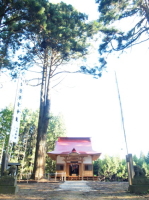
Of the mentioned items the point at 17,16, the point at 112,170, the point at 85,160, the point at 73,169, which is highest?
the point at 17,16

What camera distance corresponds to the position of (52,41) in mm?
10344

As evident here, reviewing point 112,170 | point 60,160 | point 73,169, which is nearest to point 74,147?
point 60,160

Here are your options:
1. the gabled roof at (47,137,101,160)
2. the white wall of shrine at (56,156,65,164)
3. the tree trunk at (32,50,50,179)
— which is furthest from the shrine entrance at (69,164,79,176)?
the tree trunk at (32,50,50,179)

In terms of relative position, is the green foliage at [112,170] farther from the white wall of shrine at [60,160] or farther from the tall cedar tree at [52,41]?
the tall cedar tree at [52,41]

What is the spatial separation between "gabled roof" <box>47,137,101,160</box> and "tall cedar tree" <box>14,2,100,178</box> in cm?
427

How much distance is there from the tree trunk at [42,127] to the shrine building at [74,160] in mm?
3855

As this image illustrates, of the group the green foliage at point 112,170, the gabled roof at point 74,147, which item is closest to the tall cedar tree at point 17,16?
the gabled roof at point 74,147

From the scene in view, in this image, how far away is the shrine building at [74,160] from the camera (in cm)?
1413

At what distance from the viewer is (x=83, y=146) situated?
16.1 metres

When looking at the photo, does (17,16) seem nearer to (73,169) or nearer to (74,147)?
(74,147)

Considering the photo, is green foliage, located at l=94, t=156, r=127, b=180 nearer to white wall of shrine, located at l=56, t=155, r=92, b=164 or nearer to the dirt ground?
white wall of shrine, located at l=56, t=155, r=92, b=164

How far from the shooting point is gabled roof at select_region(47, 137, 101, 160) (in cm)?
1437

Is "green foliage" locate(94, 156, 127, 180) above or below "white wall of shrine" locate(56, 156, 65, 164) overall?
below

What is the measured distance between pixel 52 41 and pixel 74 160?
32.9 ft
